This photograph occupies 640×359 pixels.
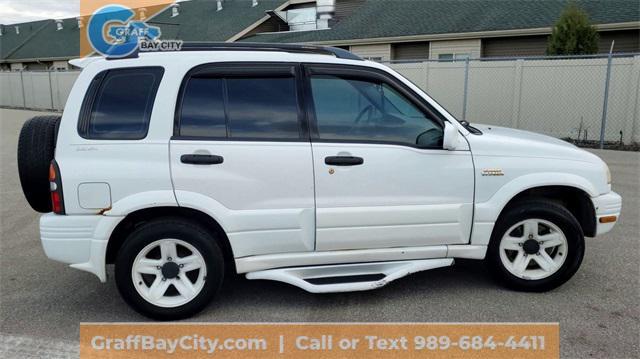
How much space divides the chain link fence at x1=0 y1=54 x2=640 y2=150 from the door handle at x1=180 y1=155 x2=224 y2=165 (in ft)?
34.4

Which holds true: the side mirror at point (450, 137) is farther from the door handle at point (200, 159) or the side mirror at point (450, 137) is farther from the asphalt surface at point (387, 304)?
the door handle at point (200, 159)

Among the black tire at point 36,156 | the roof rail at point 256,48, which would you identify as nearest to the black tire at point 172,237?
the black tire at point 36,156

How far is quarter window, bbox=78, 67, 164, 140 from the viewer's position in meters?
3.75

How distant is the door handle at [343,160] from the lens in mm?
3857

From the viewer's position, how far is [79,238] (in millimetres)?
3736

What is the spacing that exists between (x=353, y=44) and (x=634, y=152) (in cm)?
1336

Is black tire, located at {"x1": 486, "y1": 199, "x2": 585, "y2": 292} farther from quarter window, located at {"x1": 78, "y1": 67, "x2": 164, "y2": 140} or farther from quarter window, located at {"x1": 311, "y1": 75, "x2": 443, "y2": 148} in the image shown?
quarter window, located at {"x1": 78, "y1": 67, "x2": 164, "y2": 140}

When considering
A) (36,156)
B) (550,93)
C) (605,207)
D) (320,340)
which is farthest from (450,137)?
(550,93)

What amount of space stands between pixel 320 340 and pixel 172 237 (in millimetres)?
1303

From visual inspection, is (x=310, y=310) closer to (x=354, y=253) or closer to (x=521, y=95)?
(x=354, y=253)

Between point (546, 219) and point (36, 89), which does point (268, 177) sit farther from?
point (36, 89)

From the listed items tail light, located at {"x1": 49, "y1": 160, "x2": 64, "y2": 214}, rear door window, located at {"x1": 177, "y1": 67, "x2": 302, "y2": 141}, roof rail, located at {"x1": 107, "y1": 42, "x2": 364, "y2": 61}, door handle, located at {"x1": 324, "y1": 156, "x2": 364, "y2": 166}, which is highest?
roof rail, located at {"x1": 107, "y1": 42, "x2": 364, "y2": 61}

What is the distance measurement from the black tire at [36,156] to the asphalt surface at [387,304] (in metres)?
0.97

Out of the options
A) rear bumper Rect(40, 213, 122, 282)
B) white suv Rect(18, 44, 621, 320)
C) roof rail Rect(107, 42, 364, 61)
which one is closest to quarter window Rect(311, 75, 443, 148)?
white suv Rect(18, 44, 621, 320)
